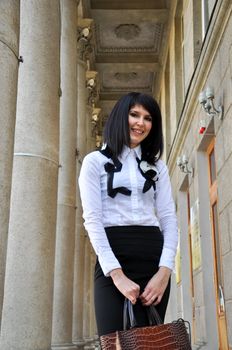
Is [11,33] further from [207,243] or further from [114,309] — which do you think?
[207,243]

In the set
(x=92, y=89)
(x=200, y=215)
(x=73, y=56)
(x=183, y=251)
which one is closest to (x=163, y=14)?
(x=92, y=89)

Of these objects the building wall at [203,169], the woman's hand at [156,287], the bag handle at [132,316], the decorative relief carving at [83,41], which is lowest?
the bag handle at [132,316]

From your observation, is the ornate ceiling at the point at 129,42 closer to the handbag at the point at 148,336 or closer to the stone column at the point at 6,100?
the stone column at the point at 6,100

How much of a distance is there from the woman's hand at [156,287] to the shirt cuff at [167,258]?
0.02 metres

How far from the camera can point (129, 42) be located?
803 inches

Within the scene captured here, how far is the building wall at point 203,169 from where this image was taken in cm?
766

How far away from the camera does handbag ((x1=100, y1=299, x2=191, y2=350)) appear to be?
202 cm

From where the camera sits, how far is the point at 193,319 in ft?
39.5

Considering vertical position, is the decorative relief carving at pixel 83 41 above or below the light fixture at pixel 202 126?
above

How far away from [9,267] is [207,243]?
5347mm

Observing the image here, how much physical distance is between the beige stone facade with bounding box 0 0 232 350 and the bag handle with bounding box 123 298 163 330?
1098 mm

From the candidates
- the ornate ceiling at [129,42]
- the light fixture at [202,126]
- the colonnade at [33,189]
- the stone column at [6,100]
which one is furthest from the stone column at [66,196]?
the stone column at [6,100]

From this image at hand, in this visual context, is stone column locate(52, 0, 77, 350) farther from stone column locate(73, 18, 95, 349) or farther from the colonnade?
the colonnade

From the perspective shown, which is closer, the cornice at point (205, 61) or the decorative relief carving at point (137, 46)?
the cornice at point (205, 61)
